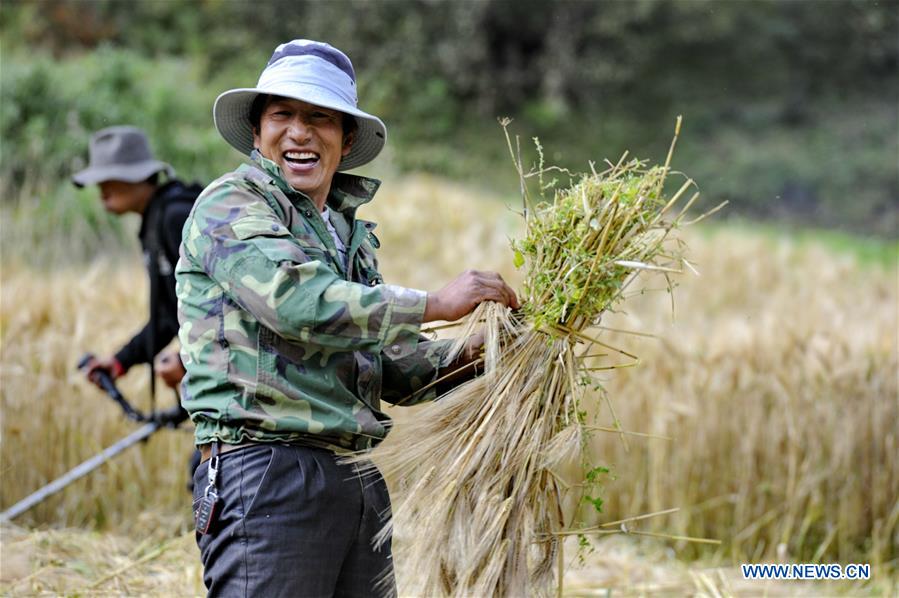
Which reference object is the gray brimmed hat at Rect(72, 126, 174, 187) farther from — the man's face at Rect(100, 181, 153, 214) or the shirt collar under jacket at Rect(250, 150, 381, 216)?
the shirt collar under jacket at Rect(250, 150, 381, 216)

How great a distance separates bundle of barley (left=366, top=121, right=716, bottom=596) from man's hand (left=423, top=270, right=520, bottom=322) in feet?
0.27

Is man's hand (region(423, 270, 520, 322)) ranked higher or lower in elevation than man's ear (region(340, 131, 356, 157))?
lower

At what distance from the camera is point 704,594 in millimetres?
3932

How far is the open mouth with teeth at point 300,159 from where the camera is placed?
2652 millimetres

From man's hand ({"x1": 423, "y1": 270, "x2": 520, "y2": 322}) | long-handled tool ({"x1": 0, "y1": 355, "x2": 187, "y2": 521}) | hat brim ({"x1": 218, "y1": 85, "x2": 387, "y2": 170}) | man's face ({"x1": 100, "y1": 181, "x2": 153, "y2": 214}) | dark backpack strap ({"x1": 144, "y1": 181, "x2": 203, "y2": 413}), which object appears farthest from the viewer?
man's face ({"x1": 100, "y1": 181, "x2": 153, "y2": 214})

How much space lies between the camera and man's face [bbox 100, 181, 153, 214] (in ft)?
16.2

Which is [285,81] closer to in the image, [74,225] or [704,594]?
[704,594]

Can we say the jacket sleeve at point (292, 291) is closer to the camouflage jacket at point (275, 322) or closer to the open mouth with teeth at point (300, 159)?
the camouflage jacket at point (275, 322)

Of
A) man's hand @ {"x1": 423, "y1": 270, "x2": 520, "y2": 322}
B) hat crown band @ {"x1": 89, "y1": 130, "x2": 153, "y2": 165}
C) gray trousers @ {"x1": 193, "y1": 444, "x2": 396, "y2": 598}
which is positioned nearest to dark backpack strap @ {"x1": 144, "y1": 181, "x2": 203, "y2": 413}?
hat crown band @ {"x1": 89, "y1": 130, "x2": 153, "y2": 165}

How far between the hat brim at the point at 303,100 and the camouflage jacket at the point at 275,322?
17cm

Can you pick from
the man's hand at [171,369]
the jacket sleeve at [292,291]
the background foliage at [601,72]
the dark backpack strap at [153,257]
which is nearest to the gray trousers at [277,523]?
the jacket sleeve at [292,291]

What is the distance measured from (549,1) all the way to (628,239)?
20.5m

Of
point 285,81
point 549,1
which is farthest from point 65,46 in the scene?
point 285,81

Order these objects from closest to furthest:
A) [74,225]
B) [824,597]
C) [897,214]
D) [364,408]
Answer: [364,408] < [824,597] < [74,225] < [897,214]
